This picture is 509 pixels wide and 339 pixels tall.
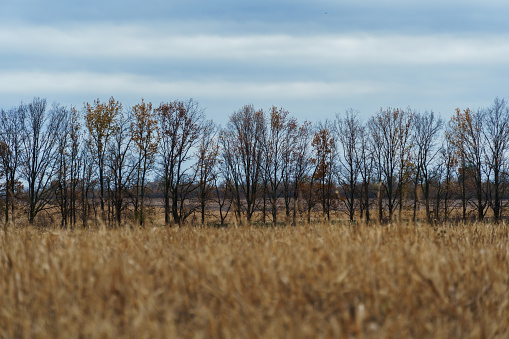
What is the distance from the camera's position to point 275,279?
420 cm

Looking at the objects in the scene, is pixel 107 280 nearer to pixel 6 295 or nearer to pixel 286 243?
pixel 6 295

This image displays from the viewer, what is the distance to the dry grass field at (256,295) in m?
3.37

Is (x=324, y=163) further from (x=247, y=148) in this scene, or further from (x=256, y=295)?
(x=256, y=295)

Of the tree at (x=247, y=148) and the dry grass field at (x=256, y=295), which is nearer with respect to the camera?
the dry grass field at (x=256, y=295)

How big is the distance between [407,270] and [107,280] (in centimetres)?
315

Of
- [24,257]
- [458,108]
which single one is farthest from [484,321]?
[458,108]

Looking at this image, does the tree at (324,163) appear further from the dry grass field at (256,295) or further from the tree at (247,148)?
the dry grass field at (256,295)

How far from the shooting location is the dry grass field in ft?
11.0

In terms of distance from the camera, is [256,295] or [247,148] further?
[247,148]

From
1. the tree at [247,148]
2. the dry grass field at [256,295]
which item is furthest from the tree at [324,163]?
the dry grass field at [256,295]

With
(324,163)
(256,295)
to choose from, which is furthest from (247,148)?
(256,295)

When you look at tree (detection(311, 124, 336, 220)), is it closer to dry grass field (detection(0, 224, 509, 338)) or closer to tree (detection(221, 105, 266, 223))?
tree (detection(221, 105, 266, 223))

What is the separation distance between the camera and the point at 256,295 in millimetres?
3941

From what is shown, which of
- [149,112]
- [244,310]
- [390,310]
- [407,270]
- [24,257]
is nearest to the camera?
[244,310]
